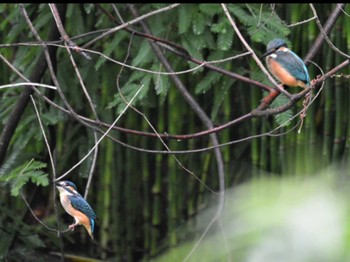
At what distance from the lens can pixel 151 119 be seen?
3.11 m

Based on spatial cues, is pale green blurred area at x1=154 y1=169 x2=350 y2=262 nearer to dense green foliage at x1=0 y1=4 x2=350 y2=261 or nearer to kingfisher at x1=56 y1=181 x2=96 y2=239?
kingfisher at x1=56 y1=181 x2=96 y2=239

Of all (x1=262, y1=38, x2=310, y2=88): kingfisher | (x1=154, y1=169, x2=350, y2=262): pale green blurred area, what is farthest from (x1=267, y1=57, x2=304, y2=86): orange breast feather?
(x1=154, y1=169, x2=350, y2=262): pale green blurred area

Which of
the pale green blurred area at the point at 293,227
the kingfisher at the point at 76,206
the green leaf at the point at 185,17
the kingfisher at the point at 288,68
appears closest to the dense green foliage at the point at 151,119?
the green leaf at the point at 185,17

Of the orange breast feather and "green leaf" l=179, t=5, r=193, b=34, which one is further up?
"green leaf" l=179, t=5, r=193, b=34

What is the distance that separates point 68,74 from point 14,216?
25.2 inches

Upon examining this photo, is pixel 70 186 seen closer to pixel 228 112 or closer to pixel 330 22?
pixel 330 22

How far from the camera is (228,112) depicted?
2.86m

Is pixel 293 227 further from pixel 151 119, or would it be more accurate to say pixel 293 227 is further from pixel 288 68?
pixel 151 119

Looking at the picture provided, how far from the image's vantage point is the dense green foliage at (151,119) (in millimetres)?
2566

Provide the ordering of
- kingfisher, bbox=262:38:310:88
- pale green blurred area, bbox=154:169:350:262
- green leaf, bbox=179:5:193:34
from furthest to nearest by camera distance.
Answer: green leaf, bbox=179:5:193:34, kingfisher, bbox=262:38:310:88, pale green blurred area, bbox=154:169:350:262

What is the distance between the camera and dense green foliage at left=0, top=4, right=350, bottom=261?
2.57 m

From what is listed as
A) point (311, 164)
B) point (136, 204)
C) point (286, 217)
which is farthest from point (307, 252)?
point (136, 204)

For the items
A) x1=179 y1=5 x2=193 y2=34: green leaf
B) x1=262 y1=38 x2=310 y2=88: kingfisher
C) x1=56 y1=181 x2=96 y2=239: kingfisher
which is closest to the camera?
x1=56 y1=181 x2=96 y2=239: kingfisher

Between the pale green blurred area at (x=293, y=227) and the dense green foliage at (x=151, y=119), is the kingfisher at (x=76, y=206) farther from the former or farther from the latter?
the dense green foliage at (x=151, y=119)
